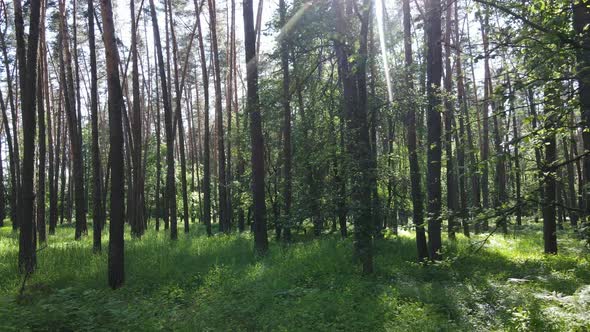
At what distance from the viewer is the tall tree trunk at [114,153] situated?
823 cm

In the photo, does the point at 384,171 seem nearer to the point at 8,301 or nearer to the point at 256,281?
the point at 256,281

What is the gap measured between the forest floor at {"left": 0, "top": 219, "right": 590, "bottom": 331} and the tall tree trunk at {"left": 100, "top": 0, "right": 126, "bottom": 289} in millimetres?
488

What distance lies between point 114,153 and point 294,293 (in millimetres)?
4735

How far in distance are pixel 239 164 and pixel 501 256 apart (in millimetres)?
13146

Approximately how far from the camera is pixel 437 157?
980 cm

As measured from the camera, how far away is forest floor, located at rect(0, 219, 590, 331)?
5.85m

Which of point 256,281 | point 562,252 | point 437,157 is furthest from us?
point 562,252

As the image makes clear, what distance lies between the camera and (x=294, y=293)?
291 inches

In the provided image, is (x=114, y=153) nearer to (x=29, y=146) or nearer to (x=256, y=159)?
(x=29, y=146)

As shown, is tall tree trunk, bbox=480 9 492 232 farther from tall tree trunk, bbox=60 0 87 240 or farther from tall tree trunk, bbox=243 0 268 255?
tall tree trunk, bbox=60 0 87 240

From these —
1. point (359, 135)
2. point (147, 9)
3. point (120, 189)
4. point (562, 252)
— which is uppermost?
point (147, 9)

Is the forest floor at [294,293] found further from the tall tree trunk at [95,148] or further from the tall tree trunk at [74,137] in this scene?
the tall tree trunk at [74,137]

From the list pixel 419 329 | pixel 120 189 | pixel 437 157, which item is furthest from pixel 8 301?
pixel 437 157

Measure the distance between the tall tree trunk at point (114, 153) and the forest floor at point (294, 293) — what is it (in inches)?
19.2
